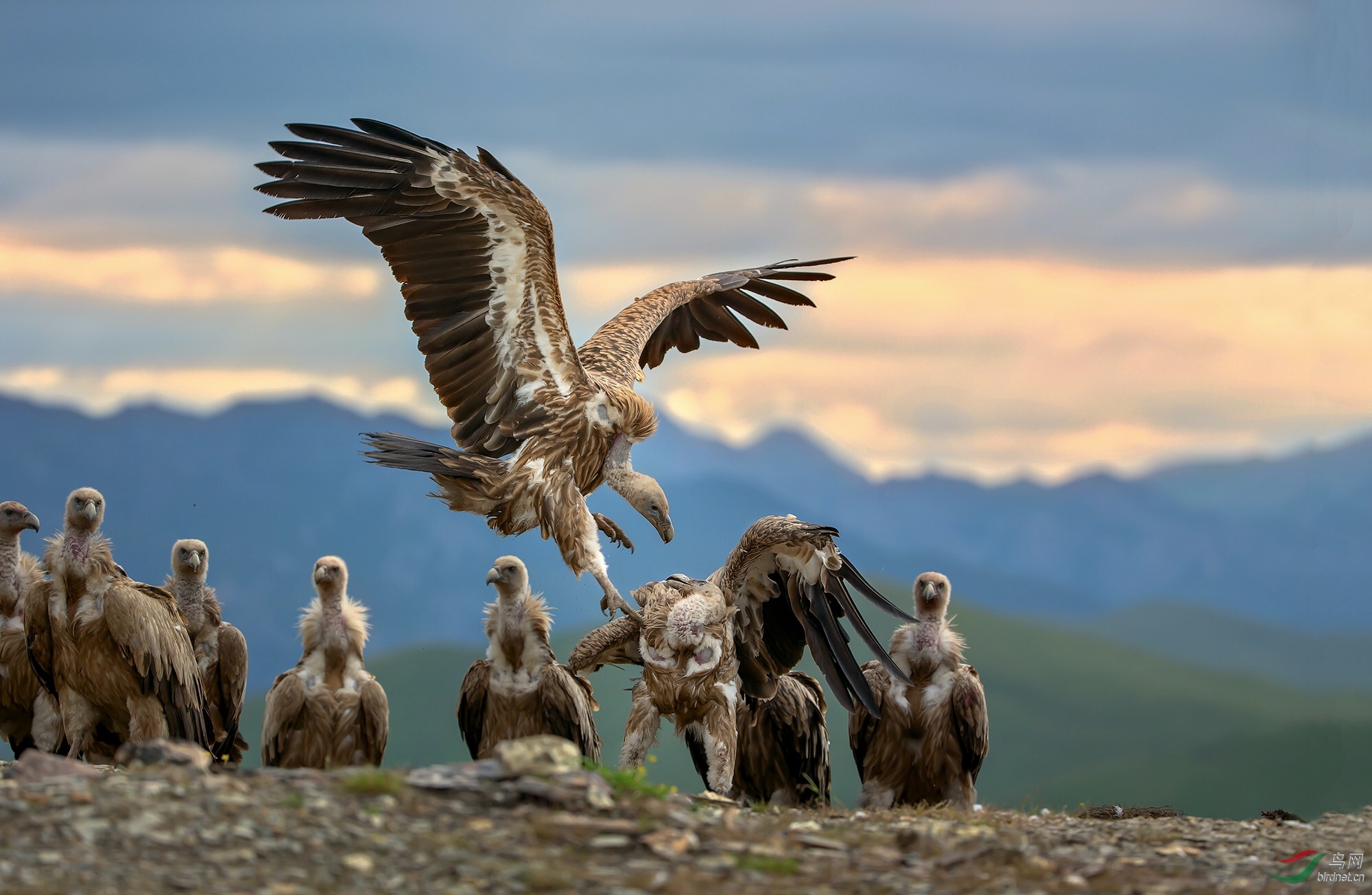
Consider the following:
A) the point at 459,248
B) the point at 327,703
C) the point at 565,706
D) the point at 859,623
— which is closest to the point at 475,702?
the point at 565,706

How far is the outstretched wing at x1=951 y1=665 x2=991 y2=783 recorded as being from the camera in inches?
452

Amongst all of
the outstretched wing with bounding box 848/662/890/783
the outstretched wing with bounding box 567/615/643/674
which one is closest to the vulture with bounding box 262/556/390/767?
the outstretched wing with bounding box 567/615/643/674

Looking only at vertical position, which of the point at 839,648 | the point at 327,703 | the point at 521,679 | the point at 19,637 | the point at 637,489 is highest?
the point at 637,489

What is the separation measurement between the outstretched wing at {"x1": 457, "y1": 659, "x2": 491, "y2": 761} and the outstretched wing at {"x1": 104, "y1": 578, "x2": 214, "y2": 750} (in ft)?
6.70

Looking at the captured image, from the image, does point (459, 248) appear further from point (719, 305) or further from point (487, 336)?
point (719, 305)

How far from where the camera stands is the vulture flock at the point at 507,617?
11.0 metres

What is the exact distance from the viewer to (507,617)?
1152 centimetres

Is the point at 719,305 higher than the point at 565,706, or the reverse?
the point at 719,305

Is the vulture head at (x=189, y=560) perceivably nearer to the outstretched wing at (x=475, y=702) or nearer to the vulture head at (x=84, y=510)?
the vulture head at (x=84, y=510)

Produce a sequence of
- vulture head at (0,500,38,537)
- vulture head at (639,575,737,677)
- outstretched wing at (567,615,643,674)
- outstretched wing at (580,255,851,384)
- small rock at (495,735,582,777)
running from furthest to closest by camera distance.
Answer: outstretched wing at (580,255,851,384), vulture head at (0,500,38,537), outstretched wing at (567,615,643,674), vulture head at (639,575,737,677), small rock at (495,735,582,777)

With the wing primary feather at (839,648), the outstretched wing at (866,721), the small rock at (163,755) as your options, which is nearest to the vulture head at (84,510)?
the small rock at (163,755)

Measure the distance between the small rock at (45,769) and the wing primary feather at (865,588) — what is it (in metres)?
5.28

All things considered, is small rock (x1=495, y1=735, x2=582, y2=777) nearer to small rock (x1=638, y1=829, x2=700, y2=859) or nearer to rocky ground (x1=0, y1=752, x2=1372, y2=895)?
rocky ground (x1=0, y1=752, x2=1372, y2=895)

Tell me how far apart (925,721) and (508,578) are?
3.33 meters
